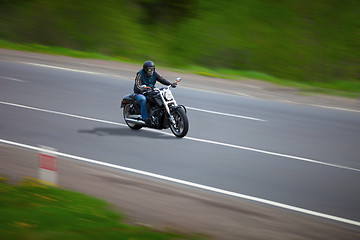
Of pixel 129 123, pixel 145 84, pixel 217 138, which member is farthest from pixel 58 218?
pixel 129 123

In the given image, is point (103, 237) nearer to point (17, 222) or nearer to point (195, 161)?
point (17, 222)

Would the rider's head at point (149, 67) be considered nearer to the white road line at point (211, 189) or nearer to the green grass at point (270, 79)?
the white road line at point (211, 189)

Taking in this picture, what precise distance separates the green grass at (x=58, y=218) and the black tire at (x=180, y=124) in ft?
15.2

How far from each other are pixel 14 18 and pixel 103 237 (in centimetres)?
2929

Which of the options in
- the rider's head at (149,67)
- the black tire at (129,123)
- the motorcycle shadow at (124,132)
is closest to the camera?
the rider's head at (149,67)

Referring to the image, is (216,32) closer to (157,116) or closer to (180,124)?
(157,116)

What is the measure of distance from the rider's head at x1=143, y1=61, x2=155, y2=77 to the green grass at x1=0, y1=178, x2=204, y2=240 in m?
5.07

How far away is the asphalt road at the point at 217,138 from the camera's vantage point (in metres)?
8.67

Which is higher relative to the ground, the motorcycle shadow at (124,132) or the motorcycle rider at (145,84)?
the motorcycle rider at (145,84)

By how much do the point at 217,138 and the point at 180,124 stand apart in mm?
1045

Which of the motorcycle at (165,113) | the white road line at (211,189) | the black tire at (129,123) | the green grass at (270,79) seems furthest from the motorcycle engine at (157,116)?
the green grass at (270,79)

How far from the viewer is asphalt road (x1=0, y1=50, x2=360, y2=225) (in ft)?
28.5

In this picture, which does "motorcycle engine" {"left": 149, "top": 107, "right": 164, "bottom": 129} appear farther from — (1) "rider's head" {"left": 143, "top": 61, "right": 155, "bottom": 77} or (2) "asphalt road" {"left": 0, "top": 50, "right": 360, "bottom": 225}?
(1) "rider's head" {"left": 143, "top": 61, "right": 155, "bottom": 77}

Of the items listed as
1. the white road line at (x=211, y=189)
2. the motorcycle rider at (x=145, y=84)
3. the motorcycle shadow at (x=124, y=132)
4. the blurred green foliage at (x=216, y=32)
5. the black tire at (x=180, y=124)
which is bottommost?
the white road line at (x=211, y=189)
